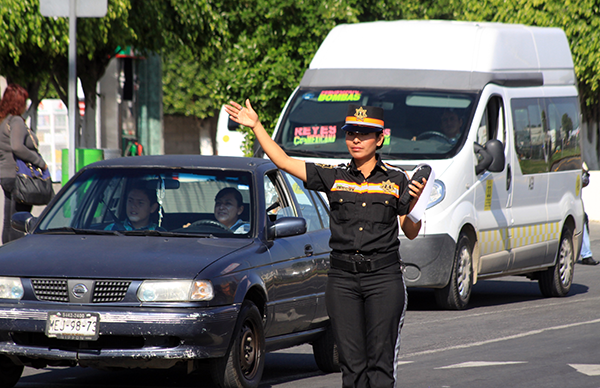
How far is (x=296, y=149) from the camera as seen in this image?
1167cm

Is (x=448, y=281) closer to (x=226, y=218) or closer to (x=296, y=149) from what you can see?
(x=296, y=149)

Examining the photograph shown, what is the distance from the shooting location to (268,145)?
5.28m

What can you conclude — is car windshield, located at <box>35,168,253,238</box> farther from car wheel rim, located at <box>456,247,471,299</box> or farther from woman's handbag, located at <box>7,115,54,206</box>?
car wheel rim, located at <box>456,247,471,299</box>

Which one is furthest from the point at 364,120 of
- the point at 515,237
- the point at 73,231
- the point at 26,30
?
the point at 26,30

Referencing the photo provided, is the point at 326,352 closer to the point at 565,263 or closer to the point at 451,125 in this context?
the point at 451,125

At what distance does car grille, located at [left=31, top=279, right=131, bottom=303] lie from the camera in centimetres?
600

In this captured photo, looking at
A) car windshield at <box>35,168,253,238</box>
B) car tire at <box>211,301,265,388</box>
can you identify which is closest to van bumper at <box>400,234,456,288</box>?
car windshield at <box>35,168,253,238</box>

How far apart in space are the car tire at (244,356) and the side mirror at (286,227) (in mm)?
623

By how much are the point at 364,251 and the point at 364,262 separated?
0.06 metres

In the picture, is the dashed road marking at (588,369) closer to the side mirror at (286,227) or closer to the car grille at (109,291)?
the side mirror at (286,227)

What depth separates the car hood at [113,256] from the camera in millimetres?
6051

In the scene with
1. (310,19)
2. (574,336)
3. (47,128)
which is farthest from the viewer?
(47,128)

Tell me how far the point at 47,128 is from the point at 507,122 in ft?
67.9

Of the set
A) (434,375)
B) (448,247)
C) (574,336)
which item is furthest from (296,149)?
(434,375)
